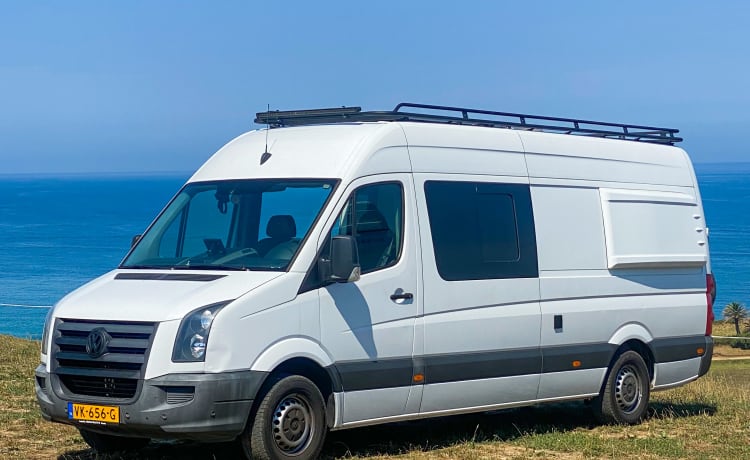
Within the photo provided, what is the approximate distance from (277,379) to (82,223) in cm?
16168

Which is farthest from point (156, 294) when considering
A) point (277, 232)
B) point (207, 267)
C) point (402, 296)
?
point (402, 296)

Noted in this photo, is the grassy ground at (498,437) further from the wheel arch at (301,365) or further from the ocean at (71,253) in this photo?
the ocean at (71,253)

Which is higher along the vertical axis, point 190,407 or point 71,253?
point 71,253

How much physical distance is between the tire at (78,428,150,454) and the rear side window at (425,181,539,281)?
9.77 feet

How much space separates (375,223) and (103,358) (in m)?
2.50

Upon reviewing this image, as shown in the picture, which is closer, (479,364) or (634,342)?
(479,364)

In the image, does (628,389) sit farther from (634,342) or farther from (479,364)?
(479,364)

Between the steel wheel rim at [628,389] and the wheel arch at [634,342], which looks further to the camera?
the steel wheel rim at [628,389]

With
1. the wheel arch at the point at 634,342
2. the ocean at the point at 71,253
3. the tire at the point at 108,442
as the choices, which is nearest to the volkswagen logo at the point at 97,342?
the tire at the point at 108,442

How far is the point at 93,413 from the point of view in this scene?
9000 mm

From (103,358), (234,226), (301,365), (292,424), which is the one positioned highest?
(234,226)

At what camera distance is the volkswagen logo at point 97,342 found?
29.5 ft

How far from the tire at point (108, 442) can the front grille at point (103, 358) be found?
89 cm

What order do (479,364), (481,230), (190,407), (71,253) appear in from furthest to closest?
(71,253)
(481,230)
(479,364)
(190,407)
